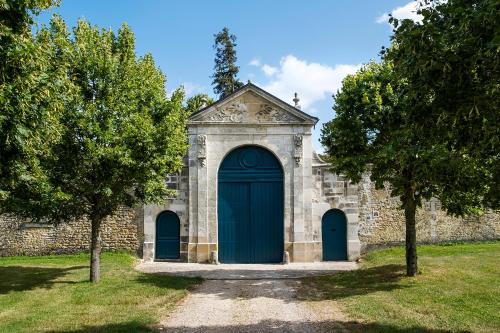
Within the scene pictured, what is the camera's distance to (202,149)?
18.2m

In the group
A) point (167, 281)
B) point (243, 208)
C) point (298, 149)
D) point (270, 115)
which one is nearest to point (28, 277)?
point (167, 281)

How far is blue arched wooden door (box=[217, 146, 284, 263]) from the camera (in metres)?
18.2

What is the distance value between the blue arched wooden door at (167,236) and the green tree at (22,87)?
34.5 ft

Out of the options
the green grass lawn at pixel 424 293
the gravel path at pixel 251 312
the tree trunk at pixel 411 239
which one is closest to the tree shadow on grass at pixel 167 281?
the gravel path at pixel 251 312

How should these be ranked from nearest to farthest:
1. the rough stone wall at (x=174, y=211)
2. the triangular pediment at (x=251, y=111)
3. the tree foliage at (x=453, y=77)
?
the tree foliage at (x=453, y=77) < the rough stone wall at (x=174, y=211) < the triangular pediment at (x=251, y=111)

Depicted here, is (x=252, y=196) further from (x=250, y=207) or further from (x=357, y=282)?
(x=357, y=282)

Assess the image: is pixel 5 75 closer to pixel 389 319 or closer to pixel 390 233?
pixel 389 319

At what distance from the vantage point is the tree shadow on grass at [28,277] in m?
12.6

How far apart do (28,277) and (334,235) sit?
447 inches

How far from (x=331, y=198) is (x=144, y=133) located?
9289mm

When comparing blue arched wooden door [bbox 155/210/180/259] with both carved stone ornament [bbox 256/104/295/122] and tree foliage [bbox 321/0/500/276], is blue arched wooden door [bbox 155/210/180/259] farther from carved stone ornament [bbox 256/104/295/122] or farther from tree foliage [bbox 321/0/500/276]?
tree foliage [bbox 321/0/500/276]

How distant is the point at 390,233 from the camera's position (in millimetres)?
19109

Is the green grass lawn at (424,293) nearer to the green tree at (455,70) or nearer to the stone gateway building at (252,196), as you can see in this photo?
the stone gateway building at (252,196)

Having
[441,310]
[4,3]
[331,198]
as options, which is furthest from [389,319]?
[331,198]
